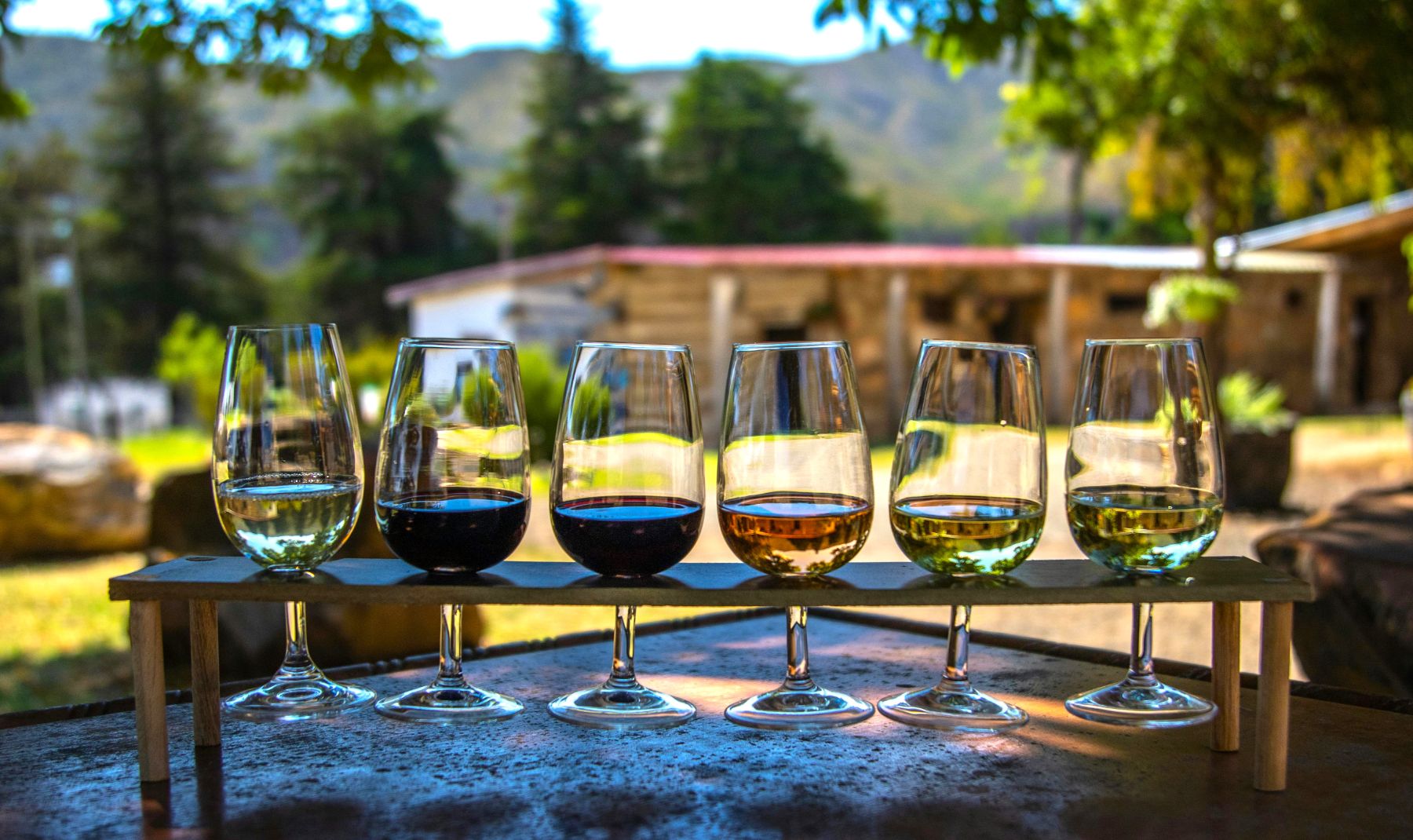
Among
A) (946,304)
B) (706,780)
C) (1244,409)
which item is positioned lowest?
(1244,409)

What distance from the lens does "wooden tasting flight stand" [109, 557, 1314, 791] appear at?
3.52 feet

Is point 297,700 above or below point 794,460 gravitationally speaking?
below

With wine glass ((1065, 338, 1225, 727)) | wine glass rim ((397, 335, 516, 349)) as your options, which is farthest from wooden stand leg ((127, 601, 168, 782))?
wine glass ((1065, 338, 1225, 727))

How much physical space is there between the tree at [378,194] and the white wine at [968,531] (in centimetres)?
3728

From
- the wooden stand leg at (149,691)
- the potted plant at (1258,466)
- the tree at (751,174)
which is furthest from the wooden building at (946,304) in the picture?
the tree at (751,174)

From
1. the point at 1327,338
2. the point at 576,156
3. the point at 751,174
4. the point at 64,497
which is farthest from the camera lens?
the point at 576,156

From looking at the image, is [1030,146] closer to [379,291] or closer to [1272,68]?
[1272,68]

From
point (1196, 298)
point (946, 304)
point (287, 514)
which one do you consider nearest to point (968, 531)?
point (287, 514)

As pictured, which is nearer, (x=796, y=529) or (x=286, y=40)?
(x=796, y=529)

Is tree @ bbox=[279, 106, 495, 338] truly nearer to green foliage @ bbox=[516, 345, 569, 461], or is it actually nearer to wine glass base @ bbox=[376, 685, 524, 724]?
green foliage @ bbox=[516, 345, 569, 461]

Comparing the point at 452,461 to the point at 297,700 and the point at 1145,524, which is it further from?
the point at 1145,524

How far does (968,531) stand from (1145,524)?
0.18 meters

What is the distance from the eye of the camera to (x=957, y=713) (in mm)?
1254

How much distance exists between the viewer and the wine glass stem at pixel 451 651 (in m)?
1.23
